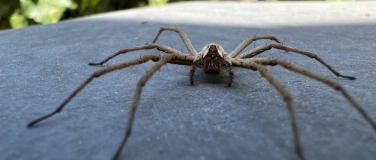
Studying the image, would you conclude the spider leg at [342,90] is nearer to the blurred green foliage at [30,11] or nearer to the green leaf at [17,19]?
the blurred green foliage at [30,11]

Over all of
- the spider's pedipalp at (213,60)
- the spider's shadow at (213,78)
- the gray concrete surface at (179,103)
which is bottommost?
the spider's shadow at (213,78)

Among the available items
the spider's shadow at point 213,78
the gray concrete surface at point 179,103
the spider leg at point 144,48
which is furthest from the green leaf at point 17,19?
the spider's shadow at point 213,78

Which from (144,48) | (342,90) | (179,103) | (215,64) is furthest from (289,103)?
(144,48)

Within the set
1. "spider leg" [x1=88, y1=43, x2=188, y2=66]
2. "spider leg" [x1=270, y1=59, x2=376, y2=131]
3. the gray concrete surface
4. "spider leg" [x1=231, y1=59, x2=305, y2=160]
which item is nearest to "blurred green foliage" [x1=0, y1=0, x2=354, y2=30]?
the gray concrete surface

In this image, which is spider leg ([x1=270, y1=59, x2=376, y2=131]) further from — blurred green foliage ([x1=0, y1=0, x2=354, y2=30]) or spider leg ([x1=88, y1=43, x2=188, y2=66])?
blurred green foliage ([x1=0, y1=0, x2=354, y2=30])

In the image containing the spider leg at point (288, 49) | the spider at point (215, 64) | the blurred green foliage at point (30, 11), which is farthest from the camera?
the blurred green foliage at point (30, 11)
